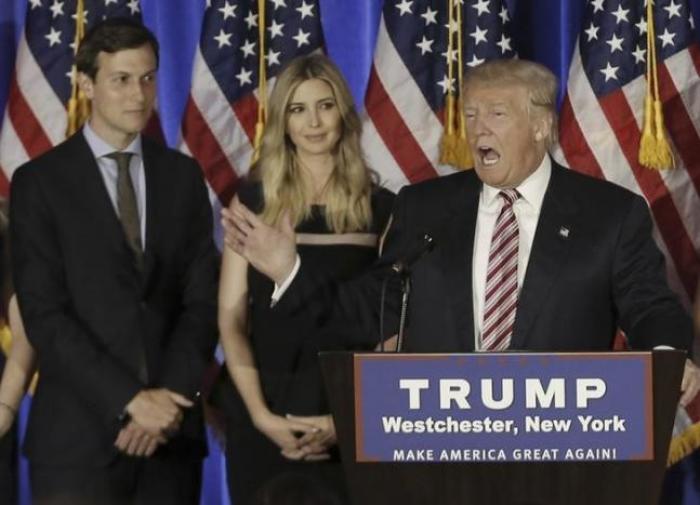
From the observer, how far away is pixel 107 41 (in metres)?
4.24

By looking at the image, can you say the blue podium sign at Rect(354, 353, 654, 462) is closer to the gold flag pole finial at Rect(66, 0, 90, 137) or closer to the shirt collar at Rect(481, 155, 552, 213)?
the shirt collar at Rect(481, 155, 552, 213)

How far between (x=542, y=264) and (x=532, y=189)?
20cm

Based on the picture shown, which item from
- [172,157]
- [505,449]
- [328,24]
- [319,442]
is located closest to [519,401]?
[505,449]

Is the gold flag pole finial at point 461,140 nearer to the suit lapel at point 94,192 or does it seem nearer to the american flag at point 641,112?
the american flag at point 641,112

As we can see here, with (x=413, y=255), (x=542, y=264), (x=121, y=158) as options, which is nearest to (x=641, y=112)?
(x=542, y=264)

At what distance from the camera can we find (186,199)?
429cm

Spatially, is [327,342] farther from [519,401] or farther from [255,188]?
[519,401]

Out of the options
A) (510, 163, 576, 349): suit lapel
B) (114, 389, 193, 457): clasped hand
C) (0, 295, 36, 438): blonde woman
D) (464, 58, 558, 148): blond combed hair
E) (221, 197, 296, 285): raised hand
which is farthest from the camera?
(0, 295, 36, 438): blonde woman

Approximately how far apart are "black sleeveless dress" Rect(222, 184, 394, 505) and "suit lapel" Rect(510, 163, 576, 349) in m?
0.75

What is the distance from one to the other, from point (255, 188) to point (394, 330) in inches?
35.9

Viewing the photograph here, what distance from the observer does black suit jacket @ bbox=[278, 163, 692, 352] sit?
11.5 feet

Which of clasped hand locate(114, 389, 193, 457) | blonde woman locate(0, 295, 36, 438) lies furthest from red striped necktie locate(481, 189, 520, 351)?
blonde woman locate(0, 295, 36, 438)

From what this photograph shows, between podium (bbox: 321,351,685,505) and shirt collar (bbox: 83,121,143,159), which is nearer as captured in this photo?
podium (bbox: 321,351,685,505)

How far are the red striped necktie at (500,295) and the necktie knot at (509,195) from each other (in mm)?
88
